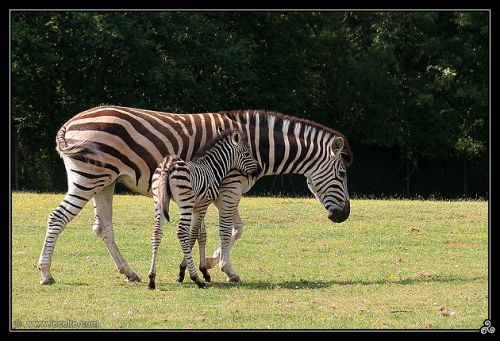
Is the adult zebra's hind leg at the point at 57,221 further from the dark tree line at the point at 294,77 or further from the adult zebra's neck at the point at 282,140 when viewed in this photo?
the dark tree line at the point at 294,77

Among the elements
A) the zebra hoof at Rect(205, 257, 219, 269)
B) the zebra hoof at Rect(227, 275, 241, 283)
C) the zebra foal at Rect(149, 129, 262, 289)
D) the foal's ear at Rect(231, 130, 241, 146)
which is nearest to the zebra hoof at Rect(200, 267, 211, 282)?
the zebra foal at Rect(149, 129, 262, 289)

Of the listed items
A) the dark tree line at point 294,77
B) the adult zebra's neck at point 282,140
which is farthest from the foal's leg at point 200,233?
the dark tree line at point 294,77

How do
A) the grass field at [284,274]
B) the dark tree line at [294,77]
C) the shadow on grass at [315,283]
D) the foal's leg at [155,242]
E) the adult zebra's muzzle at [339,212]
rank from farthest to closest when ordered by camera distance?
the dark tree line at [294,77], the adult zebra's muzzle at [339,212], the shadow on grass at [315,283], the foal's leg at [155,242], the grass field at [284,274]

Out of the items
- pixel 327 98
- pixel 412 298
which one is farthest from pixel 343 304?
pixel 327 98

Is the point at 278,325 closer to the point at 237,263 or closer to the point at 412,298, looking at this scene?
the point at 412,298

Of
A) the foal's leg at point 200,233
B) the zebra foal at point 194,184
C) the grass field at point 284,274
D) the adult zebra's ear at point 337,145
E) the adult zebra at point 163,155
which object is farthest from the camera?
the adult zebra's ear at point 337,145

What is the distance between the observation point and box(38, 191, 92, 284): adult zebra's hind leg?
42.2 ft

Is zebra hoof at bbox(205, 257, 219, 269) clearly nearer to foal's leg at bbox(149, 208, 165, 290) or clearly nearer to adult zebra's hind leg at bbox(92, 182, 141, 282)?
adult zebra's hind leg at bbox(92, 182, 141, 282)

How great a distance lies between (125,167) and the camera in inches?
516

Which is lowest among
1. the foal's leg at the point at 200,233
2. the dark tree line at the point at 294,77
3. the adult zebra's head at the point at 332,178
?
the foal's leg at the point at 200,233

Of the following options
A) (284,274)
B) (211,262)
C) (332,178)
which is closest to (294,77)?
(332,178)

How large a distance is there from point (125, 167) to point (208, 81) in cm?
2564

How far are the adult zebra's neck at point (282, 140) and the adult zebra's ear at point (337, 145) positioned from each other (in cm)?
16

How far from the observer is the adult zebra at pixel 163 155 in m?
13.0
